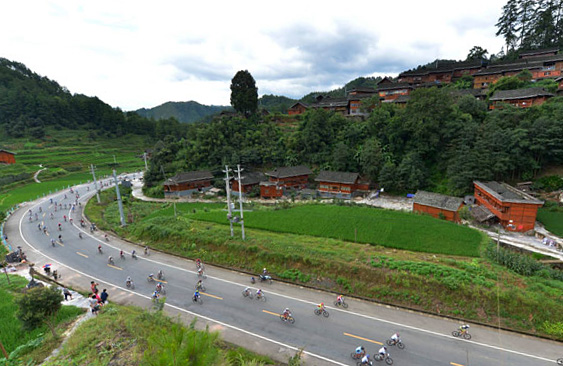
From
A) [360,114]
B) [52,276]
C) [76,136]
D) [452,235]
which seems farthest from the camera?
[76,136]

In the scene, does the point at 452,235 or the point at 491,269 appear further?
the point at 452,235

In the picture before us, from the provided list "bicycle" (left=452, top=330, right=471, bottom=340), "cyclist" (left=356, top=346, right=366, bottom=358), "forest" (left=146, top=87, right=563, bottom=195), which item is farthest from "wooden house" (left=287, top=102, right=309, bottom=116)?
"cyclist" (left=356, top=346, right=366, bottom=358)

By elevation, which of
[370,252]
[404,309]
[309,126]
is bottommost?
[404,309]

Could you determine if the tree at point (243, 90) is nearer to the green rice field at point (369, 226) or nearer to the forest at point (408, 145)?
the forest at point (408, 145)

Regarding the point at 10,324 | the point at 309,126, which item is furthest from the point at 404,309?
the point at 309,126

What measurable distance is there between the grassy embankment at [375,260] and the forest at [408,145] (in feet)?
43.4

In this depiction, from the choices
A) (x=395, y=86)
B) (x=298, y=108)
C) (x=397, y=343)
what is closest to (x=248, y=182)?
(x=298, y=108)

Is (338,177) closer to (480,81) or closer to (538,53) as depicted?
(480,81)

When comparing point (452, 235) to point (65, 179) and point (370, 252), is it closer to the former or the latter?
point (370, 252)

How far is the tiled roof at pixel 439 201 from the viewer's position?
31172mm

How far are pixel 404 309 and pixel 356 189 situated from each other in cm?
2896

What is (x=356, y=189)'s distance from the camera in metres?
45.8

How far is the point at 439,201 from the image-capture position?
107 feet

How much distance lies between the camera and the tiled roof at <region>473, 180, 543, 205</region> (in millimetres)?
26884
